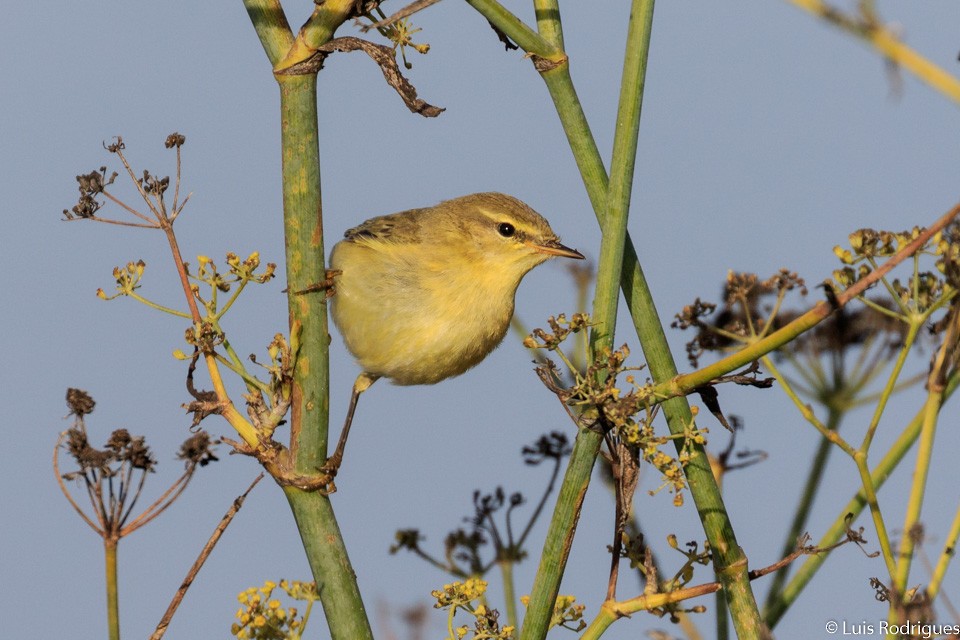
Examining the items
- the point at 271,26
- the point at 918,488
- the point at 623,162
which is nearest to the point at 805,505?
the point at 918,488

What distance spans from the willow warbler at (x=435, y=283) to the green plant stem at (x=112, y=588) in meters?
2.17

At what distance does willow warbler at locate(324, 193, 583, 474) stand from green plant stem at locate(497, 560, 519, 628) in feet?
4.44

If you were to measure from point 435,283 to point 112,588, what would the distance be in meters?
2.45

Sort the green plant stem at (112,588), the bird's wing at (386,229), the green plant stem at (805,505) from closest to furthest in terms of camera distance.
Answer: the green plant stem at (112,588) < the green plant stem at (805,505) < the bird's wing at (386,229)

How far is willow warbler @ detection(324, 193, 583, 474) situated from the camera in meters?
4.41

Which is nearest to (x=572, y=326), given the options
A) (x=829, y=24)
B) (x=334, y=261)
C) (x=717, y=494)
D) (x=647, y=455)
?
(x=647, y=455)

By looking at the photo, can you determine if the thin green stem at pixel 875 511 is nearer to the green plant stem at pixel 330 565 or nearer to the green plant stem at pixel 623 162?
the green plant stem at pixel 623 162

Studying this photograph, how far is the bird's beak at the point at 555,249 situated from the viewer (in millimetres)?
4355

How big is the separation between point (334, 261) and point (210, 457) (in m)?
2.18

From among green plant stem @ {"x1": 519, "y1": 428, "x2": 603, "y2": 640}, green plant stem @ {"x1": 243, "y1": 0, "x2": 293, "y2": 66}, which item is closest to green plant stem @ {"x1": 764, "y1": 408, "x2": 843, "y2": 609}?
green plant stem @ {"x1": 519, "y1": 428, "x2": 603, "y2": 640}

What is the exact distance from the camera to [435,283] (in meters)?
4.45

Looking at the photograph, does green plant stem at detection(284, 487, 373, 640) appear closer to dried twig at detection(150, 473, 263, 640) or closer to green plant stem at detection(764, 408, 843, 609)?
dried twig at detection(150, 473, 263, 640)

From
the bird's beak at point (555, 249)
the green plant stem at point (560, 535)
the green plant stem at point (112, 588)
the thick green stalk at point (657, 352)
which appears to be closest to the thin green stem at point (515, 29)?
the thick green stalk at point (657, 352)

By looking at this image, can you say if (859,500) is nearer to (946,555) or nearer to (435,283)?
(946,555)
